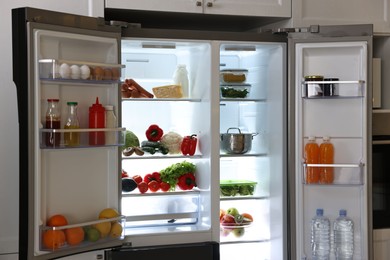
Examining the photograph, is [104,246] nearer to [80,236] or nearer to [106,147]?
[80,236]

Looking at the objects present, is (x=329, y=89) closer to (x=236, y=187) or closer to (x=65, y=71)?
(x=236, y=187)

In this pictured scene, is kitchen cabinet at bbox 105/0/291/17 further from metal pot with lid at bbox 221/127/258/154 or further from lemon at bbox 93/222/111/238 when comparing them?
lemon at bbox 93/222/111/238

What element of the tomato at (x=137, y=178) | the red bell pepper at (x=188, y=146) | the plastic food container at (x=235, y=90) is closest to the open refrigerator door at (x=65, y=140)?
the tomato at (x=137, y=178)

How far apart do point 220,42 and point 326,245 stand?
49.7 inches

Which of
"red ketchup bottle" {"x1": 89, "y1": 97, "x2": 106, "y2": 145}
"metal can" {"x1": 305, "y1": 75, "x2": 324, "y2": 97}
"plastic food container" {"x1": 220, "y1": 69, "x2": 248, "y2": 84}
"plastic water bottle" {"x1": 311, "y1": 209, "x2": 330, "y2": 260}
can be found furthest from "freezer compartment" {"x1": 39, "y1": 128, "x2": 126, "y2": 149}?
"plastic water bottle" {"x1": 311, "y1": 209, "x2": 330, "y2": 260}

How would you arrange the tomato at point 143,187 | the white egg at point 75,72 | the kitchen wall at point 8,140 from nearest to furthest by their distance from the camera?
1. the white egg at point 75,72
2. the kitchen wall at point 8,140
3. the tomato at point 143,187

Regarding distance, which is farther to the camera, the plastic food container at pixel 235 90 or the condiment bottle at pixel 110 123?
the plastic food container at pixel 235 90

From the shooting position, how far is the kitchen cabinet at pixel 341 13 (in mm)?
3705

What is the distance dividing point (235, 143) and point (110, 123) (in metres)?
0.85

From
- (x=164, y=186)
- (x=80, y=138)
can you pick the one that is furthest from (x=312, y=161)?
(x=80, y=138)

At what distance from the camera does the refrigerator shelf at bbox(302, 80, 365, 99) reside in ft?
11.4

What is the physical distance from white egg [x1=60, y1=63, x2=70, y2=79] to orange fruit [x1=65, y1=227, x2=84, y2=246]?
2.34 feet

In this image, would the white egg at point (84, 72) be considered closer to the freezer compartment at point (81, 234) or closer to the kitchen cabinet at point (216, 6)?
the kitchen cabinet at point (216, 6)

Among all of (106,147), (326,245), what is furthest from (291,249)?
(106,147)
